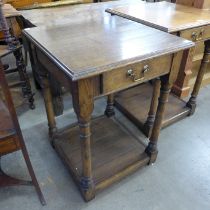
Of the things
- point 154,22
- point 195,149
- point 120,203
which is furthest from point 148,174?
point 154,22

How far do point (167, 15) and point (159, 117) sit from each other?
796 mm

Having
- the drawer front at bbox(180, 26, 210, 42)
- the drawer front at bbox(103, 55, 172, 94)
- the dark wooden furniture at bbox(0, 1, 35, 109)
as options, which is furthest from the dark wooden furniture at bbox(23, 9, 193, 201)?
the dark wooden furniture at bbox(0, 1, 35, 109)

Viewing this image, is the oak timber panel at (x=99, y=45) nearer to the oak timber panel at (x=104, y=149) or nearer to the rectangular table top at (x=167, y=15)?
the rectangular table top at (x=167, y=15)

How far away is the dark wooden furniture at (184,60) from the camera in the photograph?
1510 mm

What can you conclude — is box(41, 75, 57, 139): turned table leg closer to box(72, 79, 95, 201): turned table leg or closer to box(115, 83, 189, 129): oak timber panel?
box(72, 79, 95, 201): turned table leg

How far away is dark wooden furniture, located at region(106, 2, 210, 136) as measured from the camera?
1510mm

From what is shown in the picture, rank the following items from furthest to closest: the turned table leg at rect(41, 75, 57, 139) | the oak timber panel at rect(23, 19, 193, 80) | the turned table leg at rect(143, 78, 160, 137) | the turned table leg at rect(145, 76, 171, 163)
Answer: the turned table leg at rect(143, 78, 160, 137)
the turned table leg at rect(41, 75, 57, 139)
the turned table leg at rect(145, 76, 171, 163)
the oak timber panel at rect(23, 19, 193, 80)

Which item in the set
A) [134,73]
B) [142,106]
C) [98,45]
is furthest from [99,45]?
[142,106]

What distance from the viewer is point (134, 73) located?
1.04 meters

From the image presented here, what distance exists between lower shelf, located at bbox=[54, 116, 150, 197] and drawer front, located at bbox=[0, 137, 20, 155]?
1.55 feet

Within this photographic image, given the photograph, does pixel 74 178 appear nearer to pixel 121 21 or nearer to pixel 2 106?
pixel 2 106

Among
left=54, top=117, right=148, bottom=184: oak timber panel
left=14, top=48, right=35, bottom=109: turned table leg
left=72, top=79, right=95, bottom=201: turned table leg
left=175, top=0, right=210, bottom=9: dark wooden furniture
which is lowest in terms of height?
left=54, top=117, right=148, bottom=184: oak timber panel

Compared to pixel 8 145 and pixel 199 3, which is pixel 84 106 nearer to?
pixel 8 145

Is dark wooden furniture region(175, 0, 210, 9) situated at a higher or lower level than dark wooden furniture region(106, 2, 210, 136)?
higher
